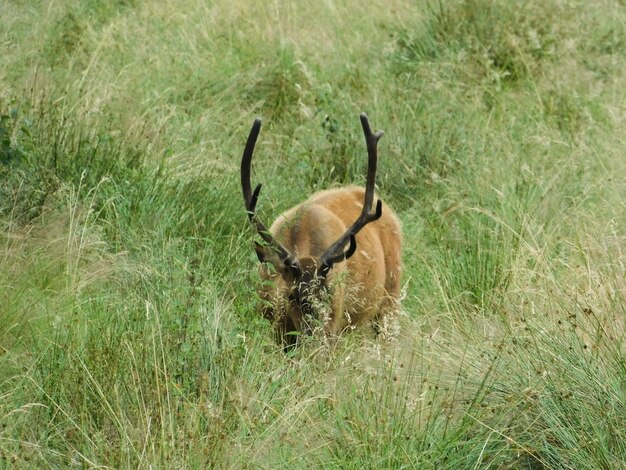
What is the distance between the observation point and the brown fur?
292 inches

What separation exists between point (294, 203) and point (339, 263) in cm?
147

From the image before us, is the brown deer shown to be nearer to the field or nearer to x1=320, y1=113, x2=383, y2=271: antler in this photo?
x1=320, y1=113, x2=383, y2=271: antler

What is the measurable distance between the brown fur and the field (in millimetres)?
191

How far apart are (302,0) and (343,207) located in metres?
5.20

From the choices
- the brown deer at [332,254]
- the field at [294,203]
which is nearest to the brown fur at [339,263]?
the brown deer at [332,254]

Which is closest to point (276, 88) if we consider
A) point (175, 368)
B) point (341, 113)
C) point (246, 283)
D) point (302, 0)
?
point (341, 113)

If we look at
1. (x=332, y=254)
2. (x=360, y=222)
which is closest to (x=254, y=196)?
(x=332, y=254)

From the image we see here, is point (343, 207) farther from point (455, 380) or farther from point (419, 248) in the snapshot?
point (455, 380)

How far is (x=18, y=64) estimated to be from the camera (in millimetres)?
10148

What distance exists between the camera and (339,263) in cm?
787

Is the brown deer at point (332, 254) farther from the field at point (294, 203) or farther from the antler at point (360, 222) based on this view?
the field at point (294, 203)

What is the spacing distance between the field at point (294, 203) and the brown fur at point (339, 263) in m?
0.19

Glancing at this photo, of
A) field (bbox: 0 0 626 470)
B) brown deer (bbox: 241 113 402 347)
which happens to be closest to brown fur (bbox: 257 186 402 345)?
brown deer (bbox: 241 113 402 347)

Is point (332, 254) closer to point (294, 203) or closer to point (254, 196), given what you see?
point (254, 196)
